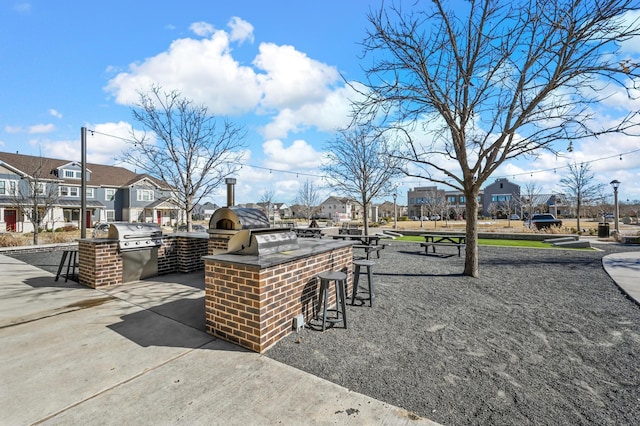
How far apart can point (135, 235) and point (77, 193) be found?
31.5 meters

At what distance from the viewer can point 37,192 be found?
51.3ft

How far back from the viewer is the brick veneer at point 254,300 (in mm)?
3354

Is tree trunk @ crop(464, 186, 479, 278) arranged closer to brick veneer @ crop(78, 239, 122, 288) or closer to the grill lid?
the grill lid

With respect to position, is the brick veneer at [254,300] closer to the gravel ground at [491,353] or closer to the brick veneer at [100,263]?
the gravel ground at [491,353]

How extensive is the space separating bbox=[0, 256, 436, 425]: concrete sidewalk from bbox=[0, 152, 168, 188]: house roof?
26.5 m

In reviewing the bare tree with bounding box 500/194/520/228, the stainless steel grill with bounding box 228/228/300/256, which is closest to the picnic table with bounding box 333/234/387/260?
the stainless steel grill with bounding box 228/228/300/256

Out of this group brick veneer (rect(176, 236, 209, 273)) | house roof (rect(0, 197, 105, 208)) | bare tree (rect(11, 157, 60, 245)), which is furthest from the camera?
house roof (rect(0, 197, 105, 208))

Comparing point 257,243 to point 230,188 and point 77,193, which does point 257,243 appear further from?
point 77,193

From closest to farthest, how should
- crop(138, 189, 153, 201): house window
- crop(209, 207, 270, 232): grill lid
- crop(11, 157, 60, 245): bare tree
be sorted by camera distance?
crop(209, 207, 270, 232): grill lid
crop(11, 157, 60, 245): bare tree
crop(138, 189, 153, 201): house window

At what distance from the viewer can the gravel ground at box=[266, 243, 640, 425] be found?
240 centimetres

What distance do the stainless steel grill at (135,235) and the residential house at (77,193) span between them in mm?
17696

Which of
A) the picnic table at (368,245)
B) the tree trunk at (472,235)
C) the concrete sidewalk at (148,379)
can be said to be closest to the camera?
the concrete sidewalk at (148,379)

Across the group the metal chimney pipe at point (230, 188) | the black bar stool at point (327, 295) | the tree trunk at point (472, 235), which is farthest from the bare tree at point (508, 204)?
the black bar stool at point (327, 295)

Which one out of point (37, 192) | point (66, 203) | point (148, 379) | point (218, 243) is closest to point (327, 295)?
point (148, 379)
